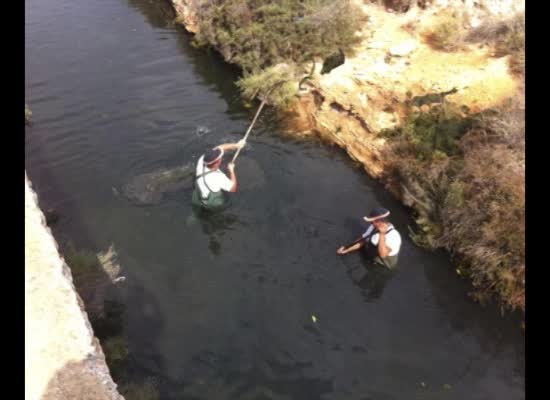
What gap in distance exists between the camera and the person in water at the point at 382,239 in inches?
320

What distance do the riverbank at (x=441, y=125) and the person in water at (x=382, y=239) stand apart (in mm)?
1294

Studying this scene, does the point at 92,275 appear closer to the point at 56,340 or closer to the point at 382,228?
the point at 56,340

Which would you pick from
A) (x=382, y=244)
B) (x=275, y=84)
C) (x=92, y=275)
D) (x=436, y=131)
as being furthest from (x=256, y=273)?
(x=275, y=84)

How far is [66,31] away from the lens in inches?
731

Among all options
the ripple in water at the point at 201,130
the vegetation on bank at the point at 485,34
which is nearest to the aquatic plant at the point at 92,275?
the ripple in water at the point at 201,130

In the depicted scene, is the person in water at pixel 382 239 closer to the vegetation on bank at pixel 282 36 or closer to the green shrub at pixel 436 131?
the green shrub at pixel 436 131

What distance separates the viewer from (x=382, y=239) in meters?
8.30

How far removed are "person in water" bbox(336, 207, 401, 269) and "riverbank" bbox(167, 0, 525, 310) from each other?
4.25 ft

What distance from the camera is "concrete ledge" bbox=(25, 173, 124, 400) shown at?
5.03 metres

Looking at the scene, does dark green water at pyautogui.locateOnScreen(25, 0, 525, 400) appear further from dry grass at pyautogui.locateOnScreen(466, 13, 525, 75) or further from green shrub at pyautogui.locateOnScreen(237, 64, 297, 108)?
dry grass at pyautogui.locateOnScreen(466, 13, 525, 75)

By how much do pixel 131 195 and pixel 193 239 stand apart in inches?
91.3

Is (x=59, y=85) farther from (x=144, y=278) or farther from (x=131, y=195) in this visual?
(x=144, y=278)

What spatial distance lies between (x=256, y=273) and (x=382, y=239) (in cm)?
268

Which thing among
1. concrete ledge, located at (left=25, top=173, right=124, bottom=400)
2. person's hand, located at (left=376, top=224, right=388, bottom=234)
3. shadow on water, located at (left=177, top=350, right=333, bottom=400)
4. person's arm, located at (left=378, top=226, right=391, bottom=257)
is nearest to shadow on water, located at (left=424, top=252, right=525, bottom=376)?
person's arm, located at (left=378, top=226, right=391, bottom=257)
